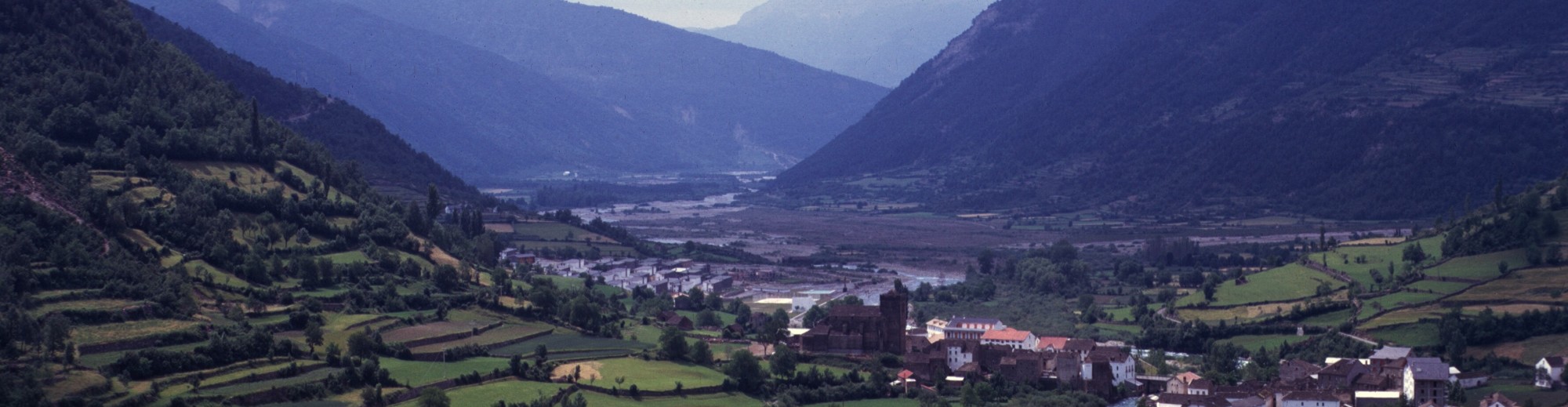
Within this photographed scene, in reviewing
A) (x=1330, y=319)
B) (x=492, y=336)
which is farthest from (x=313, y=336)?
(x=1330, y=319)

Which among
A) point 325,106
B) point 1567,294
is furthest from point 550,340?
point 325,106

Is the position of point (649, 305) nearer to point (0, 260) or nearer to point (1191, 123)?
point (0, 260)

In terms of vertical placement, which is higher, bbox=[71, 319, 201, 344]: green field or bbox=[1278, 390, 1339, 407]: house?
bbox=[71, 319, 201, 344]: green field

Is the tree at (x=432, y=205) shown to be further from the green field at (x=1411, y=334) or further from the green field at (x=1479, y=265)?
the green field at (x=1479, y=265)

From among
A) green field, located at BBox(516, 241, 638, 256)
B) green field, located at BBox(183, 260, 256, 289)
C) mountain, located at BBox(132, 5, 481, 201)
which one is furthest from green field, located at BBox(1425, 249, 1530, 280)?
mountain, located at BBox(132, 5, 481, 201)

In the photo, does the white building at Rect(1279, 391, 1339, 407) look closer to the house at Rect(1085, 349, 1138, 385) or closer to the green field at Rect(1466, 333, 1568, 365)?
the house at Rect(1085, 349, 1138, 385)

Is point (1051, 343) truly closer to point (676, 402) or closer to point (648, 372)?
point (648, 372)
